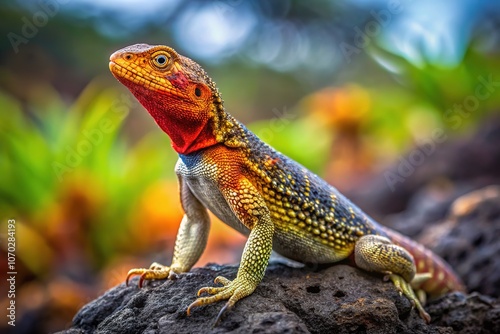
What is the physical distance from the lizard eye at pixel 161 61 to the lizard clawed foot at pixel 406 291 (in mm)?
2360

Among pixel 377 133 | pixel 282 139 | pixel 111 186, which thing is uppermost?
pixel 377 133

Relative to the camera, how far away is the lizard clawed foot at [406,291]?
156 inches

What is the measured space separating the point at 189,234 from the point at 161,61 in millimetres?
1474

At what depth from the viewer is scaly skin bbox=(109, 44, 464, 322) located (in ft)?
11.5

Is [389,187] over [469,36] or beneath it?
beneath

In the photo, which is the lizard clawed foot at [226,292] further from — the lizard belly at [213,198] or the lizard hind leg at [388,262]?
the lizard hind leg at [388,262]

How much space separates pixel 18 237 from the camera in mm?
7883

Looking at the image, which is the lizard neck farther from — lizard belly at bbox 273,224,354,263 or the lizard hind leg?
the lizard hind leg

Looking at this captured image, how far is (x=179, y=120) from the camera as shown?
365 centimetres

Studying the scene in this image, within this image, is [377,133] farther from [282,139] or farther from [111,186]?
[111,186]

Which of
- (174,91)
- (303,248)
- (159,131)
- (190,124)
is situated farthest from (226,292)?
(159,131)

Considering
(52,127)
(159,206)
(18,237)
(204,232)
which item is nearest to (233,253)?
(159,206)

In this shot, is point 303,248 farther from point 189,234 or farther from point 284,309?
point 189,234

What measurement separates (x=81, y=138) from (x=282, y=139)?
466 cm
